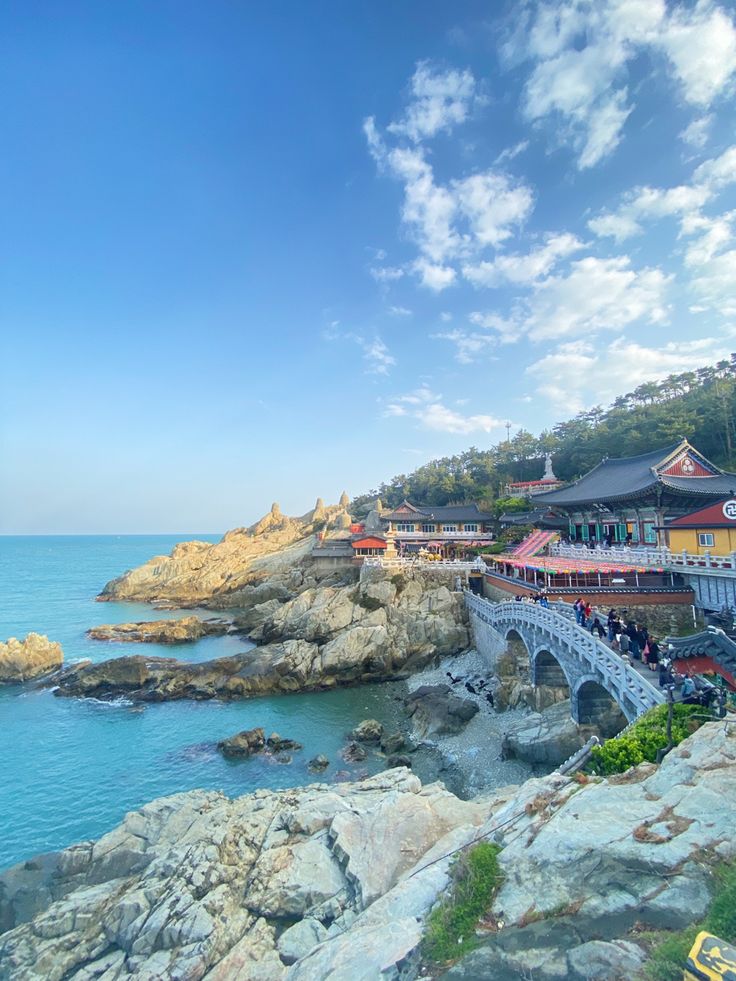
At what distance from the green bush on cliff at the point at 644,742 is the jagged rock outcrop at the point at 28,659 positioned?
40.4 m

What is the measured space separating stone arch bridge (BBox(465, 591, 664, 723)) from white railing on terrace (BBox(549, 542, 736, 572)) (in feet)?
24.0

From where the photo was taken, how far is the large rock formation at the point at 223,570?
6619 centimetres

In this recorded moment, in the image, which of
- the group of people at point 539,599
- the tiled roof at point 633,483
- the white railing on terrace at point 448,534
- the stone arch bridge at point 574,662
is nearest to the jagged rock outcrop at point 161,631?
the white railing on terrace at point 448,534

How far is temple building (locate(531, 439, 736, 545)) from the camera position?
30438 millimetres

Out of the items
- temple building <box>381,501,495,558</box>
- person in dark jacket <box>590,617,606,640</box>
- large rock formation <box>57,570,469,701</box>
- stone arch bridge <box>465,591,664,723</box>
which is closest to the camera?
stone arch bridge <box>465,591,664,723</box>

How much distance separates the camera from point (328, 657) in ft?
112

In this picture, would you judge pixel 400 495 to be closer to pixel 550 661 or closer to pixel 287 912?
pixel 550 661

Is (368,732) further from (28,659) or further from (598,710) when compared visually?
(28,659)

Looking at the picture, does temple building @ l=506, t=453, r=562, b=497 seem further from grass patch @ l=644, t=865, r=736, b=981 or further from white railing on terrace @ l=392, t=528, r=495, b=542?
grass patch @ l=644, t=865, r=736, b=981

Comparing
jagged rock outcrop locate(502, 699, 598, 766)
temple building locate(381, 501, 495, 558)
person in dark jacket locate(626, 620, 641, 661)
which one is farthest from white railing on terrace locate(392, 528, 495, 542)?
person in dark jacket locate(626, 620, 641, 661)

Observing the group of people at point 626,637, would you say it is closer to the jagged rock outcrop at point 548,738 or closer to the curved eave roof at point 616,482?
the jagged rock outcrop at point 548,738

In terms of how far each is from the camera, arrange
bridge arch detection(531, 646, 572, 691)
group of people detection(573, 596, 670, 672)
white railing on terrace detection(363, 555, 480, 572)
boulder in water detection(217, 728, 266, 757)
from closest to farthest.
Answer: group of people detection(573, 596, 670, 672) → boulder in water detection(217, 728, 266, 757) → bridge arch detection(531, 646, 572, 691) → white railing on terrace detection(363, 555, 480, 572)

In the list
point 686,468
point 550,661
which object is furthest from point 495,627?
point 686,468

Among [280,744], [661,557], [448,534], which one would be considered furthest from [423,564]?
[280,744]
